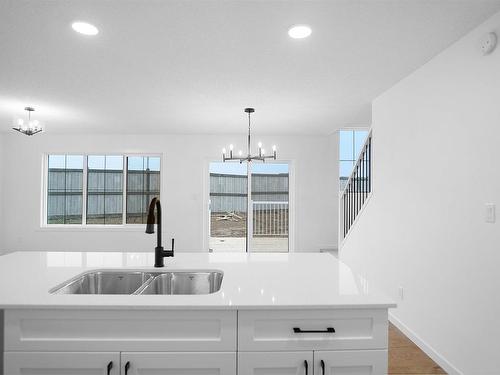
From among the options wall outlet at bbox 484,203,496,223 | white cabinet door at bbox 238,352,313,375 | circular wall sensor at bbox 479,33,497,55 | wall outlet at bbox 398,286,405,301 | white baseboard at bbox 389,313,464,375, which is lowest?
white baseboard at bbox 389,313,464,375

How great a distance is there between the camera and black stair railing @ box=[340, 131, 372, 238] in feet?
14.0

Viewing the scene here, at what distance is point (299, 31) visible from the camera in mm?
2254

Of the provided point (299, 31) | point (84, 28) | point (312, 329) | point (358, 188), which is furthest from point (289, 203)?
point (312, 329)

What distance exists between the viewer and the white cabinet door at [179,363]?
120 cm

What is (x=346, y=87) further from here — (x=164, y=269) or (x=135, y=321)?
(x=135, y=321)

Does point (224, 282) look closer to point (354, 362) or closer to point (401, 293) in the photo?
point (354, 362)

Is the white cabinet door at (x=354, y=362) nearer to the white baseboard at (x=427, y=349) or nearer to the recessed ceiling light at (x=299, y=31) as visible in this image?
the white baseboard at (x=427, y=349)

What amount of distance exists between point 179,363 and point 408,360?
7.16 feet

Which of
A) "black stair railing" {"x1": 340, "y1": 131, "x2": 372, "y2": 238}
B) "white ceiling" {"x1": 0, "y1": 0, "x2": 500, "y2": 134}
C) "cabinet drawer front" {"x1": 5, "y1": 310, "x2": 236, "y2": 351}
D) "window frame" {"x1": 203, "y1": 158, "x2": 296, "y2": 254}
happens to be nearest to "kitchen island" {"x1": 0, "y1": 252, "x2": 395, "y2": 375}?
"cabinet drawer front" {"x1": 5, "y1": 310, "x2": 236, "y2": 351}

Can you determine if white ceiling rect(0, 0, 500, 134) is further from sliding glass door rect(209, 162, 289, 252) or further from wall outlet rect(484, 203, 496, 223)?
sliding glass door rect(209, 162, 289, 252)

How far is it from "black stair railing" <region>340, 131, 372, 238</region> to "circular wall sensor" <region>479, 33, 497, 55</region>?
2026 mm

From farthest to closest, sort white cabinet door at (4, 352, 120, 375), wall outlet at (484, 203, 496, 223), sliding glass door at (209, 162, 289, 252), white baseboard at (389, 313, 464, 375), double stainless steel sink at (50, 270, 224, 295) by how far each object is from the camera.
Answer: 1. sliding glass door at (209, 162, 289, 252)
2. white baseboard at (389, 313, 464, 375)
3. wall outlet at (484, 203, 496, 223)
4. double stainless steel sink at (50, 270, 224, 295)
5. white cabinet door at (4, 352, 120, 375)

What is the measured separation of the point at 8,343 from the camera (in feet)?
3.93

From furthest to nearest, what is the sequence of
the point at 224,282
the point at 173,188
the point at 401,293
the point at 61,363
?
the point at 173,188 → the point at 401,293 → the point at 224,282 → the point at 61,363
